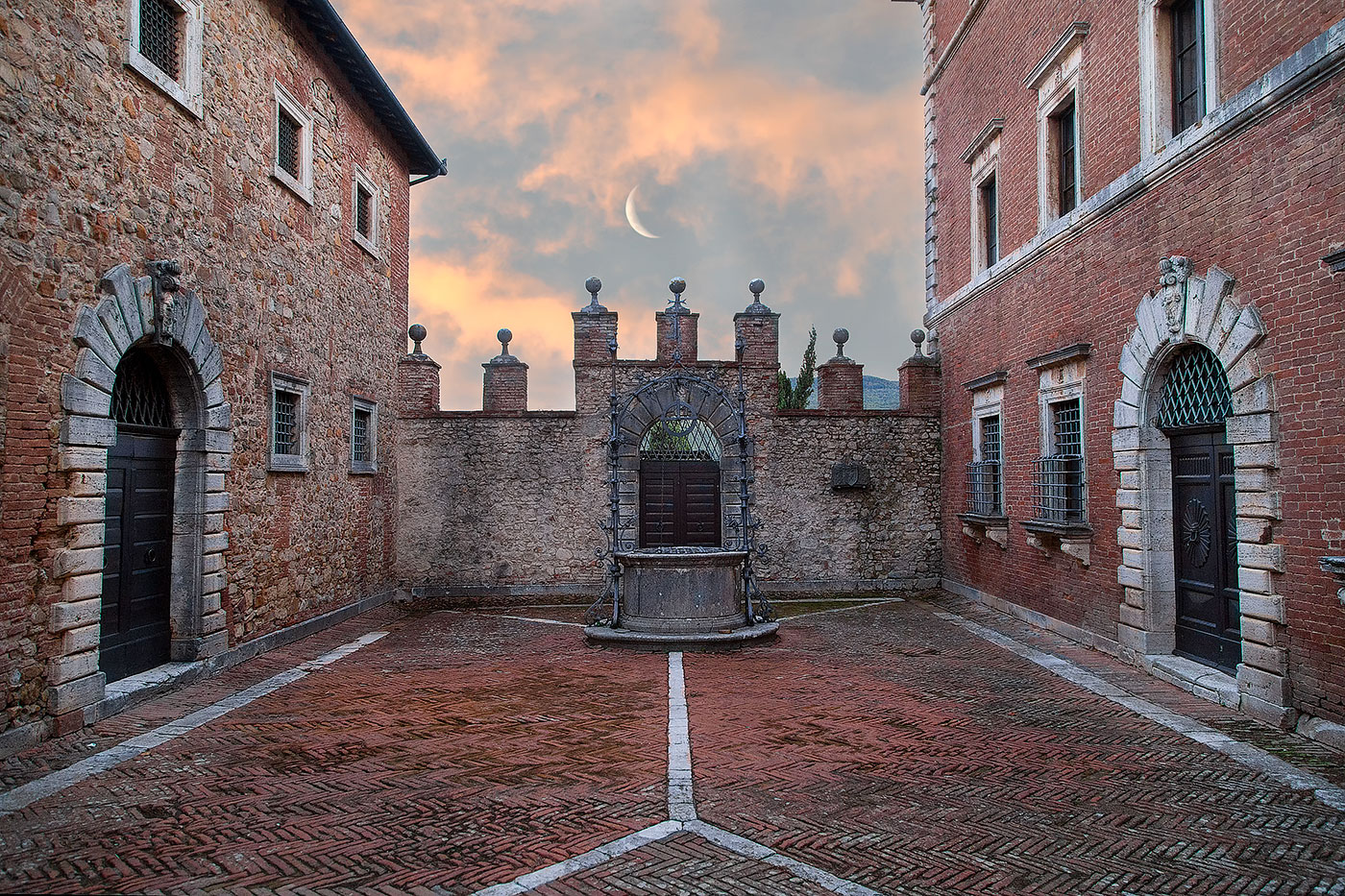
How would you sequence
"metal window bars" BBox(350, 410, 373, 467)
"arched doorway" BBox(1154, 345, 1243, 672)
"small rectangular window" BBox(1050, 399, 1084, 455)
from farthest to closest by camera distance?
"metal window bars" BBox(350, 410, 373, 467) → "small rectangular window" BBox(1050, 399, 1084, 455) → "arched doorway" BBox(1154, 345, 1243, 672)

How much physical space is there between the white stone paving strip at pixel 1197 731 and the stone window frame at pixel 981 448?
219cm

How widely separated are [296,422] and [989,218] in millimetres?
10461

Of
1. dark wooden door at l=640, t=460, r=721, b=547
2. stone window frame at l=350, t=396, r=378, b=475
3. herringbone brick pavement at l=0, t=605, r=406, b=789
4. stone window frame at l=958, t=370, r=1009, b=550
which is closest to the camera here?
herringbone brick pavement at l=0, t=605, r=406, b=789

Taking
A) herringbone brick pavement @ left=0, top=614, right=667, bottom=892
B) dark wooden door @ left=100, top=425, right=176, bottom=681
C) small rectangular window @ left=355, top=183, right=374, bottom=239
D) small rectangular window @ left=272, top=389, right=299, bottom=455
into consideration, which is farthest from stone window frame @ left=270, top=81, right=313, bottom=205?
herringbone brick pavement @ left=0, top=614, right=667, bottom=892

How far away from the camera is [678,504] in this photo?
43.8ft

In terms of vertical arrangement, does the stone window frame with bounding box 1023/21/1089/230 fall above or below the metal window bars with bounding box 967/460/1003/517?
above

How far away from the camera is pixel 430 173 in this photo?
1452cm

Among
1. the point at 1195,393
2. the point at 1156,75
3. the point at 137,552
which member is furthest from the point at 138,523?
the point at 1156,75

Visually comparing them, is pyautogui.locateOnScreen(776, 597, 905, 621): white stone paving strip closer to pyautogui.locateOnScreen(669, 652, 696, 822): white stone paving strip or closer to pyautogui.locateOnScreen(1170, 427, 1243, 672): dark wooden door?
pyautogui.locateOnScreen(669, 652, 696, 822): white stone paving strip

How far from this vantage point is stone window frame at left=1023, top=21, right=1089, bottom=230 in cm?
896

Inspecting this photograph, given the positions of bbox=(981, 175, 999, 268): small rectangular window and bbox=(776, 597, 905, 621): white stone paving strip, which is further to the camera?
bbox=(981, 175, 999, 268): small rectangular window

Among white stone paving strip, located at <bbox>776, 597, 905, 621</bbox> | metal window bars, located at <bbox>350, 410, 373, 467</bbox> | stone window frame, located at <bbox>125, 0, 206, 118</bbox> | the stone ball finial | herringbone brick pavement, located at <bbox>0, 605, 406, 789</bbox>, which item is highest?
stone window frame, located at <bbox>125, 0, 206, 118</bbox>

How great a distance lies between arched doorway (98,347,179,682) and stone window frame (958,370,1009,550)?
1013 centimetres

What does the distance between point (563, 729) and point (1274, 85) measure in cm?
737
